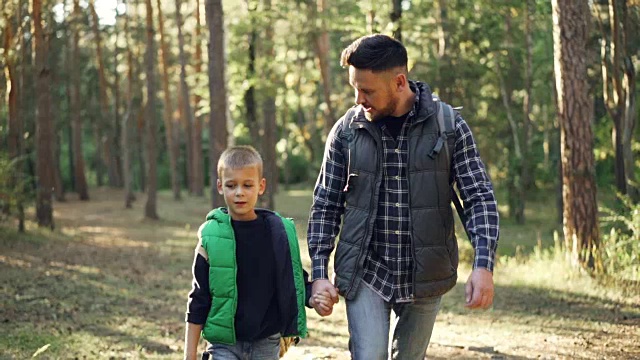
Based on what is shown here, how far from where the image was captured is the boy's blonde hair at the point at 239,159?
4.64 metres

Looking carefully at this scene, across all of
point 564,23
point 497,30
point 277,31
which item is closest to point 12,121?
point 277,31

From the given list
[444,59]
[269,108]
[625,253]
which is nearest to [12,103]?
[269,108]

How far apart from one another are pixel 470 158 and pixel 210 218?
4.41 ft

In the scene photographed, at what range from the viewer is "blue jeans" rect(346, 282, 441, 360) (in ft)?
14.9

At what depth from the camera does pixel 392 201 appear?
4582 millimetres

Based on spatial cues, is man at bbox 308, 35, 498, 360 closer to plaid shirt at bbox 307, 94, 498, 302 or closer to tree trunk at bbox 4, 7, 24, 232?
plaid shirt at bbox 307, 94, 498, 302

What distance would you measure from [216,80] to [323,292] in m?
15.1

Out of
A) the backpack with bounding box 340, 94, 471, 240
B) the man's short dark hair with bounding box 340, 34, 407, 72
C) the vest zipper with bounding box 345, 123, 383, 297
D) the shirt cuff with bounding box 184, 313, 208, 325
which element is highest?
the man's short dark hair with bounding box 340, 34, 407, 72

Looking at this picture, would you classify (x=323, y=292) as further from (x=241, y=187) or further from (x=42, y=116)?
(x=42, y=116)

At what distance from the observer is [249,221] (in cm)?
478

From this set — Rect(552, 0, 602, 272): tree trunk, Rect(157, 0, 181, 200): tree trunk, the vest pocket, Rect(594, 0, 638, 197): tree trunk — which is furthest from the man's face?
Rect(157, 0, 181, 200): tree trunk

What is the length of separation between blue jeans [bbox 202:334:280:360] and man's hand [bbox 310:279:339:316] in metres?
0.35

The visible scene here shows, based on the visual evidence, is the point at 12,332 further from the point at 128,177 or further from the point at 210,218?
the point at 128,177

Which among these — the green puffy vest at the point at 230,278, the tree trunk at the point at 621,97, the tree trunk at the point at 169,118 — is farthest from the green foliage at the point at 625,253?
the tree trunk at the point at 169,118
